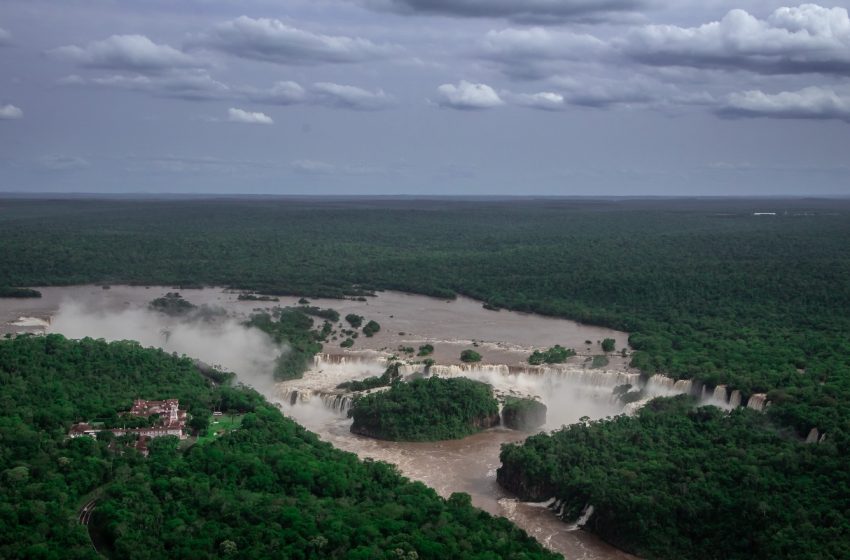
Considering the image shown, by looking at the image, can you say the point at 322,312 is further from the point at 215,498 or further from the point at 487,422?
the point at 215,498

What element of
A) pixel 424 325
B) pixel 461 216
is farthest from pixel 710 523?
pixel 461 216

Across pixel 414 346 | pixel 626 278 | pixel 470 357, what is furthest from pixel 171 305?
pixel 626 278

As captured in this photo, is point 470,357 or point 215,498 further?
point 470,357

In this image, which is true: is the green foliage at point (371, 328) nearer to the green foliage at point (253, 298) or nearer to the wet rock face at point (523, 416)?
the green foliage at point (253, 298)

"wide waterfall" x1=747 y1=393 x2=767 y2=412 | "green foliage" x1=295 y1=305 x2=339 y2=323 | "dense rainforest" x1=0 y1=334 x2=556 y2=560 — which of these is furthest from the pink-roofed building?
"green foliage" x1=295 y1=305 x2=339 y2=323

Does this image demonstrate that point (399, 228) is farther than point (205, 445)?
Yes

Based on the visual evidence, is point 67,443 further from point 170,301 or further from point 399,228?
point 399,228

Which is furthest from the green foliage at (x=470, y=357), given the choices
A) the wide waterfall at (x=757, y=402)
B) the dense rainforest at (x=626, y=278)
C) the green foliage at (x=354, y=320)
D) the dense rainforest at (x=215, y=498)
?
the dense rainforest at (x=215, y=498)
